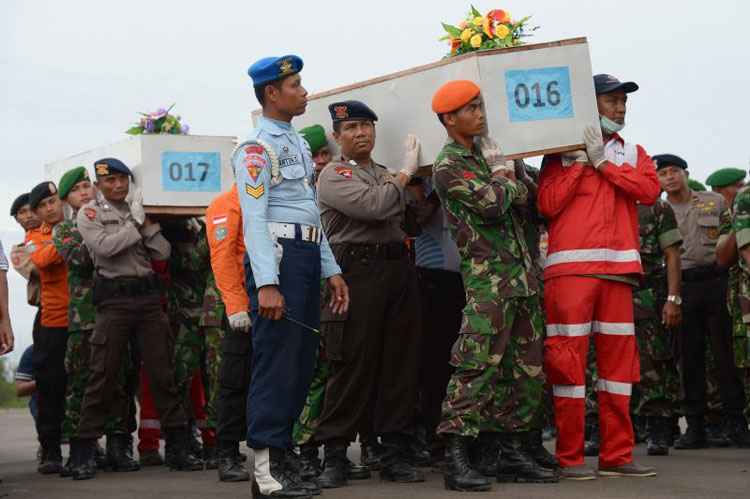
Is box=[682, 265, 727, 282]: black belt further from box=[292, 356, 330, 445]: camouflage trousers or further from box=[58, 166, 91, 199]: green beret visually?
box=[58, 166, 91, 199]: green beret

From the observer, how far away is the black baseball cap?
23.3 ft

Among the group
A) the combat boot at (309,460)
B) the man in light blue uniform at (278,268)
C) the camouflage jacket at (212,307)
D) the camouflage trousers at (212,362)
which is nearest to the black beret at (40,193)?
the camouflage jacket at (212,307)

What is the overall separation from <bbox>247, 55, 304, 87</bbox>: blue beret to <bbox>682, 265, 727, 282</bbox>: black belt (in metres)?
4.43

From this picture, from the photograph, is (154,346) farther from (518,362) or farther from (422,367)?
(518,362)

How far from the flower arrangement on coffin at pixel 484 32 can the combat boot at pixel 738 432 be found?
3725mm

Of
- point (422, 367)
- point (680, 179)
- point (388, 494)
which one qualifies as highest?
point (680, 179)

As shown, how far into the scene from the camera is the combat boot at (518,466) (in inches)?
266

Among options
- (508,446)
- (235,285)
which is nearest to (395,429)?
(508,446)

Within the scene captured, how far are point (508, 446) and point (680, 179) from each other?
376 centimetres

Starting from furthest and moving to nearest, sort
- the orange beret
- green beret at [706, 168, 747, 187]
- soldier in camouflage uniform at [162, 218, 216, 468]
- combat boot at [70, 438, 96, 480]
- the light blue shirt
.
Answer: green beret at [706, 168, 747, 187] → soldier in camouflage uniform at [162, 218, 216, 468] → combat boot at [70, 438, 96, 480] → the orange beret → the light blue shirt

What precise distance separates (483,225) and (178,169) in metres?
2.90

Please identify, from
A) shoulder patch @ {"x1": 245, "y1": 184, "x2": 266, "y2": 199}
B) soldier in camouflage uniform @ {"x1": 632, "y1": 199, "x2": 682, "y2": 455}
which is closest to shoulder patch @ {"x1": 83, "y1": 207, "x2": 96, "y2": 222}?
shoulder patch @ {"x1": 245, "y1": 184, "x2": 266, "y2": 199}

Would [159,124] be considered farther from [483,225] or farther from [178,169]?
[483,225]

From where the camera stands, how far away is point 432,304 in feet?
25.4
